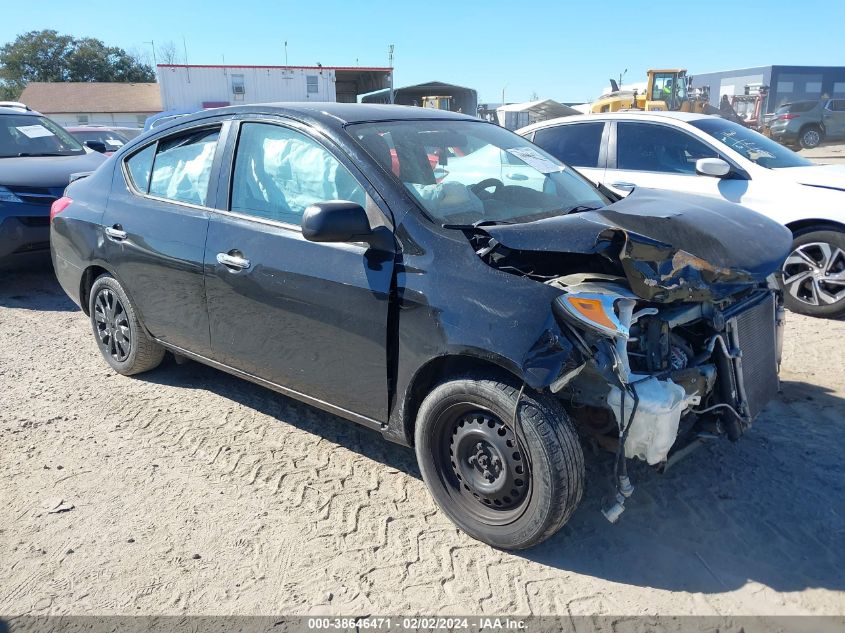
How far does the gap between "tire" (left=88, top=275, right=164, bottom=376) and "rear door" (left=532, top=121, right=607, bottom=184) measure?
4358 mm

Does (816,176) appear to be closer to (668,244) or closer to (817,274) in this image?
(817,274)

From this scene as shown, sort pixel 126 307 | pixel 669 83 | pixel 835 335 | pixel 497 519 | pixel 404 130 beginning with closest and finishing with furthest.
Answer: pixel 497 519 < pixel 404 130 < pixel 126 307 < pixel 835 335 < pixel 669 83

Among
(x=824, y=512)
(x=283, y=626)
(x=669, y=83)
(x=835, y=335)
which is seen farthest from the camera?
(x=669, y=83)

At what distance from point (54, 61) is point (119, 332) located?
228 feet

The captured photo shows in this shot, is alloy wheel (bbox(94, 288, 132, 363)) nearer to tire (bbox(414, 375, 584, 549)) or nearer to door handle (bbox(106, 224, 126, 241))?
door handle (bbox(106, 224, 126, 241))

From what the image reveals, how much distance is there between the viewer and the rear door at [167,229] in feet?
12.4

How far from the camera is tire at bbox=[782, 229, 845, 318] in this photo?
18.4 ft

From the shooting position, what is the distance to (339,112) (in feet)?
11.4

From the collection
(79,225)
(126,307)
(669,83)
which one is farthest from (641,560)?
(669,83)

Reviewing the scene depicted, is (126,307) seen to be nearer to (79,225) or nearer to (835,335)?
(79,225)

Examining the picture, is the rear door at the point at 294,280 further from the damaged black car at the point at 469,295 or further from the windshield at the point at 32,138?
the windshield at the point at 32,138

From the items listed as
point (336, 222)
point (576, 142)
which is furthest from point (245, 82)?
→ point (336, 222)

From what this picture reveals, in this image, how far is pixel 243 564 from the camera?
9.11ft

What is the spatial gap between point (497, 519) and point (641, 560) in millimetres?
617
